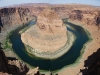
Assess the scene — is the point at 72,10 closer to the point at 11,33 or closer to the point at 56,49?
the point at 11,33

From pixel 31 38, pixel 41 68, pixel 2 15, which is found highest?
pixel 2 15

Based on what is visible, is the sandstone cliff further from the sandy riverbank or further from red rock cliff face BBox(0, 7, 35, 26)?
the sandy riverbank

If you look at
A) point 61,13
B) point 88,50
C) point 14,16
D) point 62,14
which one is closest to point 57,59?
point 88,50

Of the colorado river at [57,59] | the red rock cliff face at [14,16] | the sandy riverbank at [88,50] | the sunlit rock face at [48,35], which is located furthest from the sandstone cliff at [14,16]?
the sunlit rock face at [48,35]

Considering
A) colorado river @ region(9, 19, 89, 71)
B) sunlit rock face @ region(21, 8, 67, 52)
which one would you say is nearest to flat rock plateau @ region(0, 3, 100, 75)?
sunlit rock face @ region(21, 8, 67, 52)

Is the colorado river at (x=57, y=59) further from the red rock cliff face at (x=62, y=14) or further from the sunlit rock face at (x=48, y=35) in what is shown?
the red rock cliff face at (x=62, y=14)

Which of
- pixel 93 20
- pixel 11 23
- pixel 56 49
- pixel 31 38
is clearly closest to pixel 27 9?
pixel 11 23

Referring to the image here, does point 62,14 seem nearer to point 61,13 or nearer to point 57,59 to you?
point 61,13
